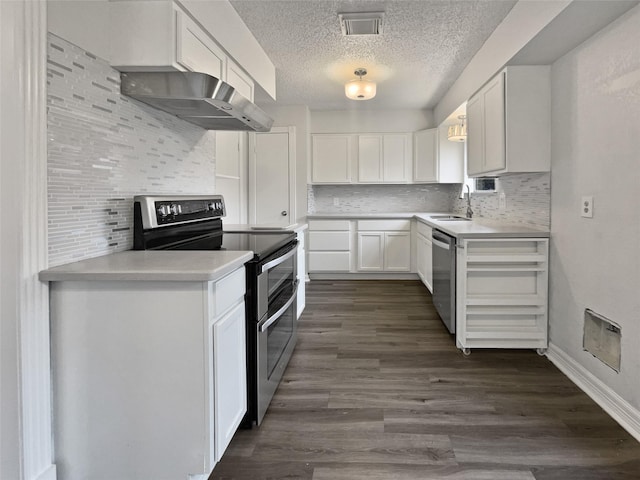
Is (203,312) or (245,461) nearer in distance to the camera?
(203,312)

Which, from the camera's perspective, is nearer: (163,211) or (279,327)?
(163,211)

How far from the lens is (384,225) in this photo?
5.55m

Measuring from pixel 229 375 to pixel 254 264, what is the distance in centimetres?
47

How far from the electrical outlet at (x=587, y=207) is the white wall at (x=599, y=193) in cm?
3

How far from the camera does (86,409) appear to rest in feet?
4.71

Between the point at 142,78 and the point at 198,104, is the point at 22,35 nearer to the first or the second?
the point at 142,78

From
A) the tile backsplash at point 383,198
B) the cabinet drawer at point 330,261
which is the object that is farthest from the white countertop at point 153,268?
the tile backsplash at point 383,198

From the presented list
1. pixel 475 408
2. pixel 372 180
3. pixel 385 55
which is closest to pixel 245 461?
pixel 475 408

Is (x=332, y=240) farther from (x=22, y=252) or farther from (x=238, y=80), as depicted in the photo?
(x=22, y=252)

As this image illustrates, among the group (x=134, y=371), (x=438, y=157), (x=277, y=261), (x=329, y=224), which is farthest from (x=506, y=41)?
(x=329, y=224)

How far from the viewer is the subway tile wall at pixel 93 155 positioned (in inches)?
60.0

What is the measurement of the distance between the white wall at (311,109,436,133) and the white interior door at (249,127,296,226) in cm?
62

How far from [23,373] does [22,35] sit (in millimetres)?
1070

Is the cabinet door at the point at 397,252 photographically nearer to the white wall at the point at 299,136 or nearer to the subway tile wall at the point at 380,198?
the subway tile wall at the point at 380,198
